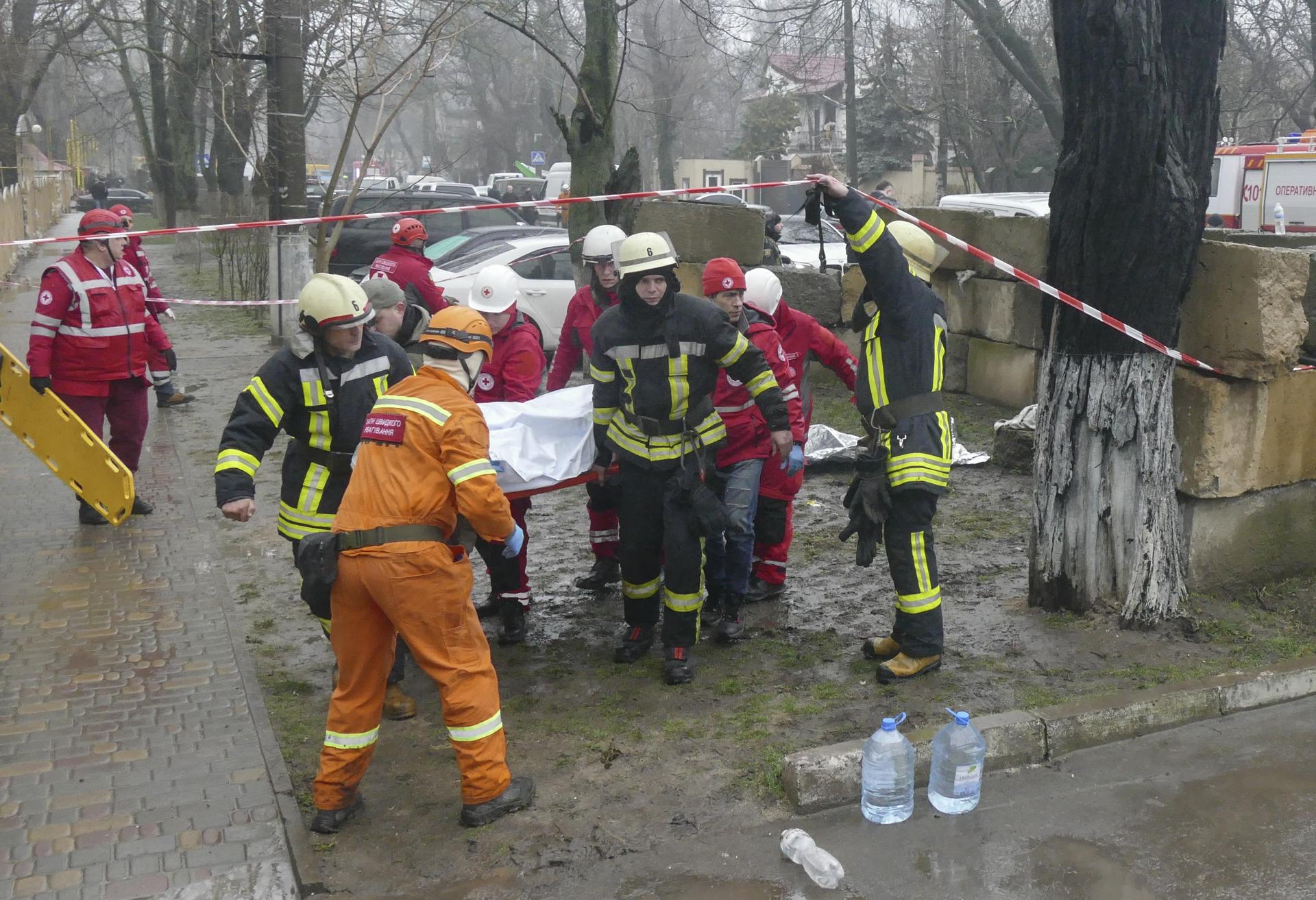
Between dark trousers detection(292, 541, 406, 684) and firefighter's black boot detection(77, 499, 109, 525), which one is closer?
dark trousers detection(292, 541, 406, 684)

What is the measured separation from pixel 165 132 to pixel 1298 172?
1020 inches

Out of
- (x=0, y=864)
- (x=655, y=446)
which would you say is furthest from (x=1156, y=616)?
(x=0, y=864)

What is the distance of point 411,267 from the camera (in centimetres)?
846

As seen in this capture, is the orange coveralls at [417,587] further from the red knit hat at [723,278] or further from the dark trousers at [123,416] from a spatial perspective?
the dark trousers at [123,416]

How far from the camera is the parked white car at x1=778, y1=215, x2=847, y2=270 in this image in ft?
62.1

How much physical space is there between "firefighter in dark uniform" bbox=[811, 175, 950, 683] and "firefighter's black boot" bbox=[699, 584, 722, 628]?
1.07 meters

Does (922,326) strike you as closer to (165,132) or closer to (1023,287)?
(1023,287)

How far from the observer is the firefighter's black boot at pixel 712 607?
19.8 ft

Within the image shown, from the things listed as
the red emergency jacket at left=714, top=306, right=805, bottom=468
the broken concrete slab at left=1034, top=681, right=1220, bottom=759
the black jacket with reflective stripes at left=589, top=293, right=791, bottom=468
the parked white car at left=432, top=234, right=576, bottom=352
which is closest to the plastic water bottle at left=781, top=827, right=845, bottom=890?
the broken concrete slab at left=1034, top=681, right=1220, bottom=759

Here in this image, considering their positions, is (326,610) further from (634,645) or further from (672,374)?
(672,374)

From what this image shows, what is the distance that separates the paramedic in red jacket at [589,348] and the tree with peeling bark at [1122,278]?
214 cm

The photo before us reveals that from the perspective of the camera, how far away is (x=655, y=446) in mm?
5328

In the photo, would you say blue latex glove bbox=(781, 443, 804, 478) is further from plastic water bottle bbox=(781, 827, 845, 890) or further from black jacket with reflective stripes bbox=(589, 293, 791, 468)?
plastic water bottle bbox=(781, 827, 845, 890)

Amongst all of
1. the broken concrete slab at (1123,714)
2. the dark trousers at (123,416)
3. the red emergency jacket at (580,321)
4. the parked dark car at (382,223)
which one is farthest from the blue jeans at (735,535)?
the parked dark car at (382,223)
